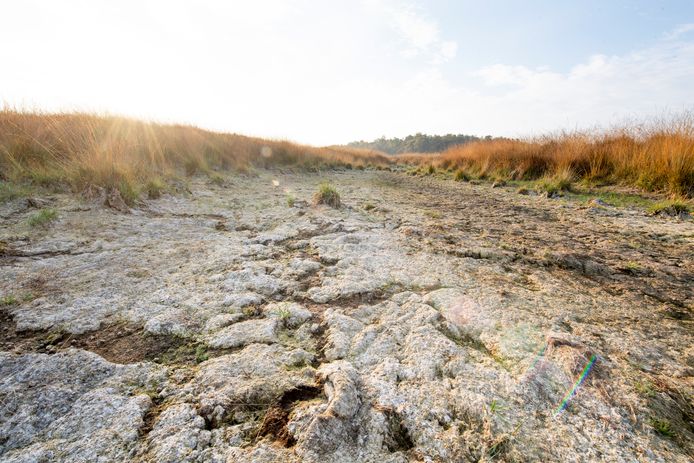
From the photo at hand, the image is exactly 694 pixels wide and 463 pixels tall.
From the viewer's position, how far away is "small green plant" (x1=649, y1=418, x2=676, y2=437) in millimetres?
957

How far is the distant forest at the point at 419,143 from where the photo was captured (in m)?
48.1

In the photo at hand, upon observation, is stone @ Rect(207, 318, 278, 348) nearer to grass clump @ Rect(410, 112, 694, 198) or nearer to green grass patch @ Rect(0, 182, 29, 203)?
green grass patch @ Rect(0, 182, 29, 203)

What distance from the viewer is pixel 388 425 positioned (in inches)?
38.6

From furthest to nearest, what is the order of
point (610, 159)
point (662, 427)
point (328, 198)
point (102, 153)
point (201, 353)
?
point (610, 159) < point (328, 198) < point (102, 153) < point (201, 353) < point (662, 427)

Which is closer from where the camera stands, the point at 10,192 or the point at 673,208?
the point at 10,192

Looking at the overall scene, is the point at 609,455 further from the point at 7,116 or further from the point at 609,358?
the point at 7,116

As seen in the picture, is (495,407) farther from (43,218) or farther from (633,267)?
(43,218)

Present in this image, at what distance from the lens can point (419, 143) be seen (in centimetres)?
4953

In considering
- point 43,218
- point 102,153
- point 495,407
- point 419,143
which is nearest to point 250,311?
point 495,407

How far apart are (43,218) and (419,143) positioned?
166 ft

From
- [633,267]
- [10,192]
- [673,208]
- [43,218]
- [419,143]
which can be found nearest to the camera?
[633,267]

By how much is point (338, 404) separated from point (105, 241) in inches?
97.4

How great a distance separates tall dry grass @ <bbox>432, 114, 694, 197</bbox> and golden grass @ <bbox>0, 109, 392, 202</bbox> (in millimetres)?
6504

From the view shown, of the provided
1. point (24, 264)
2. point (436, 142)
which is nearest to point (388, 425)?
point (24, 264)
